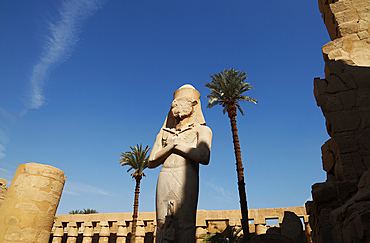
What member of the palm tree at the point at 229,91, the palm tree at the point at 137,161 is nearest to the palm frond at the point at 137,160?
the palm tree at the point at 137,161

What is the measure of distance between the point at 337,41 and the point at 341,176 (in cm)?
229

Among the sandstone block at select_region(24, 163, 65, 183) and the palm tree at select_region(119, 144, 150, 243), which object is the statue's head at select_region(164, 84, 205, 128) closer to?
the sandstone block at select_region(24, 163, 65, 183)

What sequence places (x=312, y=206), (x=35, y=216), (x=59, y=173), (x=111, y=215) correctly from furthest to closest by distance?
1. (x=111, y=215)
2. (x=59, y=173)
3. (x=35, y=216)
4. (x=312, y=206)

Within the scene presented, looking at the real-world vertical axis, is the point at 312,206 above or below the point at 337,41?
below

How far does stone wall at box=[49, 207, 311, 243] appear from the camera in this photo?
1631cm

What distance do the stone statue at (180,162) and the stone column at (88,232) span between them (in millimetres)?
20895

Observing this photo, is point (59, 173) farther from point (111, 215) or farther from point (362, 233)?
point (111, 215)

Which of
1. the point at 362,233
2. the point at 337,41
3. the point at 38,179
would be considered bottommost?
the point at 362,233

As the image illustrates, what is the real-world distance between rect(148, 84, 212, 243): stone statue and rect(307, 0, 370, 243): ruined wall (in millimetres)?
1544

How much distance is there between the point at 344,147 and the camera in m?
3.21

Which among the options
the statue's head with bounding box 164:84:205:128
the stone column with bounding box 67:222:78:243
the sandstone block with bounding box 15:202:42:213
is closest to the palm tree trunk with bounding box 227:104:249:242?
the sandstone block with bounding box 15:202:42:213

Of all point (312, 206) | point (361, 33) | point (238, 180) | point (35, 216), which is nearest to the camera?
point (312, 206)

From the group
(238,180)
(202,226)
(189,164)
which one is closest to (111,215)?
(202,226)

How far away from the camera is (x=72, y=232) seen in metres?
21.8
